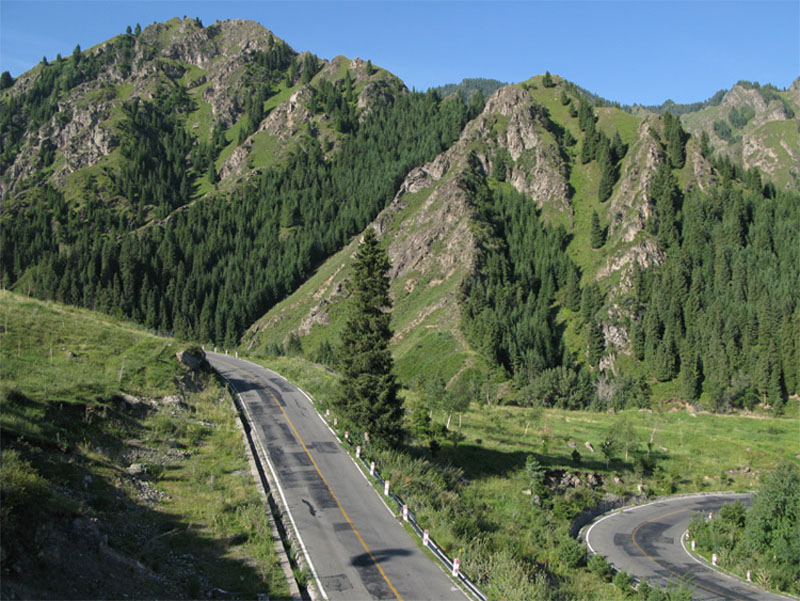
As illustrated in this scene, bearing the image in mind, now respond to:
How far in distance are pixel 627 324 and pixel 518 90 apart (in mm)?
100000

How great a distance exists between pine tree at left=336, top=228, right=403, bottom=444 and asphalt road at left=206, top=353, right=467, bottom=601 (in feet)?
10.6

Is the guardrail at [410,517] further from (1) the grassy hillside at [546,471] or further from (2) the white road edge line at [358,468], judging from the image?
(1) the grassy hillside at [546,471]

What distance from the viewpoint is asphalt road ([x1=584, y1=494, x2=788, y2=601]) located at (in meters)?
31.5

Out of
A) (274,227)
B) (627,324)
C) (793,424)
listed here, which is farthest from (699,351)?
(274,227)

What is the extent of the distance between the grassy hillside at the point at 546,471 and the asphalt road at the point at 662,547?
254 cm

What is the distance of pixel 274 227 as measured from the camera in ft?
640

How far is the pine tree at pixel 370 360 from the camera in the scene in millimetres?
36750

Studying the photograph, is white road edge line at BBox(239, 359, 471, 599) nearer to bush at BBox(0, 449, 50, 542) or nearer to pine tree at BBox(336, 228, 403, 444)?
pine tree at BBox(336, 228, 403, 444)

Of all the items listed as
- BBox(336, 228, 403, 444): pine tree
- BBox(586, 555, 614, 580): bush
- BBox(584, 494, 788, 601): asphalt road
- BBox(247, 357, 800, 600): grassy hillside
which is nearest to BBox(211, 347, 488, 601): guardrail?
BBox(247, 357, 800, 600): grassy hillside

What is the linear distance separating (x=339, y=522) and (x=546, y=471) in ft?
92.6

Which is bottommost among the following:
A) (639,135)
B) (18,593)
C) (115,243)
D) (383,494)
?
(383,494)

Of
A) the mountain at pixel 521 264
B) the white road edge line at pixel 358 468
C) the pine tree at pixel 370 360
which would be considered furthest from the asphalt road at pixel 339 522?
the mountain at pixel 521 264

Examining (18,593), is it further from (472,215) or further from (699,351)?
(472,215)

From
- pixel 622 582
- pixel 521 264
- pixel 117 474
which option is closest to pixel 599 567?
pixel 622 582
